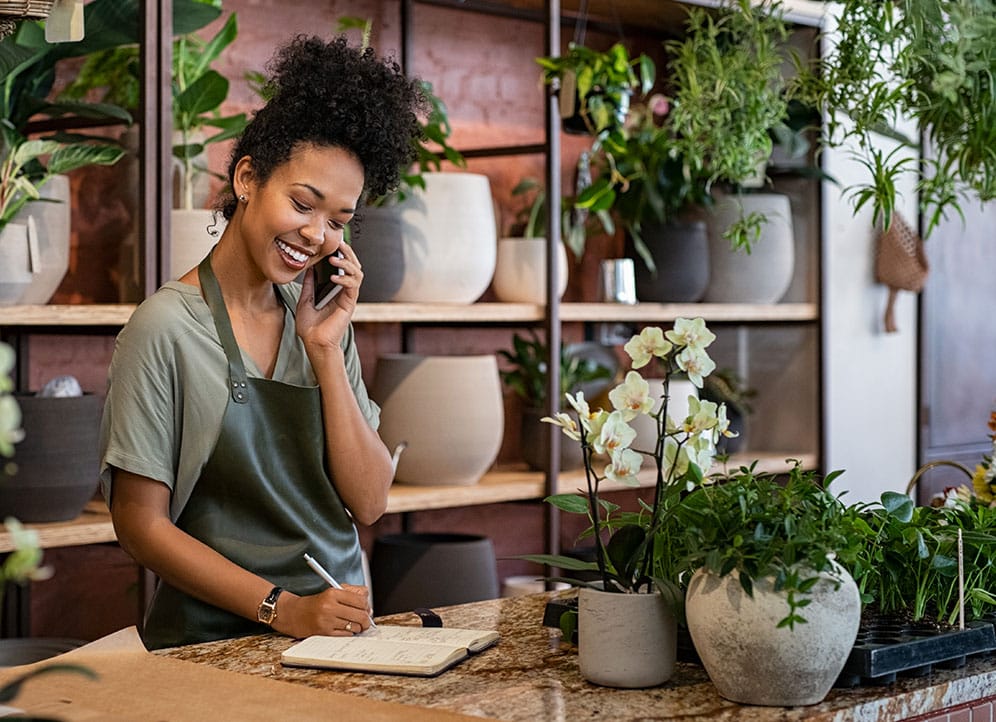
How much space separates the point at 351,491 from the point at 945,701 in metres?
0.98

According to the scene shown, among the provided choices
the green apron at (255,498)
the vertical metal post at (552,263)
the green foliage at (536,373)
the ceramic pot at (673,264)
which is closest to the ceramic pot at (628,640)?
the green apron at (255,498)

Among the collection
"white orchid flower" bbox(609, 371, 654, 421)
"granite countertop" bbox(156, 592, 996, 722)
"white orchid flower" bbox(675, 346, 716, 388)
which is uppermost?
"white orchid flower" bbox(675, 346, 716, 388)

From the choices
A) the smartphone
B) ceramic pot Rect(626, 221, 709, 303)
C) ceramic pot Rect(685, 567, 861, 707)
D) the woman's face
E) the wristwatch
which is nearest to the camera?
ceramic pot Rect(685, 567, 861, 707)

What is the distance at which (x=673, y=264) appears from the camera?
3.89 m

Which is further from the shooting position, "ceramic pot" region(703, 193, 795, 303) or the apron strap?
"ceramic pot" region(703, 193, 795, 303)

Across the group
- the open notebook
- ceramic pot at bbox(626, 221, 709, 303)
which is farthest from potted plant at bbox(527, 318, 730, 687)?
ceramic pot at bbox(626, 221, 709, 303)

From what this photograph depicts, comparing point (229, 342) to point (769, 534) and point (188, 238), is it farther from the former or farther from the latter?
point (769, 534)

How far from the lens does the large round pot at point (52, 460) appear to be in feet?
8.60

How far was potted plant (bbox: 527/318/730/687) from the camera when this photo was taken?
150cm

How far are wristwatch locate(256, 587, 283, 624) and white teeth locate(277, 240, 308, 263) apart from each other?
493mm

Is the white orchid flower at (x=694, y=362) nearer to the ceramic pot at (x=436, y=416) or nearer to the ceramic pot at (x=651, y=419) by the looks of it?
the ceramic pot at (x=436, y=416)

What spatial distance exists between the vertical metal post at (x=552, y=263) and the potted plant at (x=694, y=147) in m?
0.18

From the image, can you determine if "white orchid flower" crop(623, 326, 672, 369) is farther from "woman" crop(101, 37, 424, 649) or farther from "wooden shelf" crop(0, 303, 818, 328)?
"wooden shelf" crop(0, 303, 818, 328)

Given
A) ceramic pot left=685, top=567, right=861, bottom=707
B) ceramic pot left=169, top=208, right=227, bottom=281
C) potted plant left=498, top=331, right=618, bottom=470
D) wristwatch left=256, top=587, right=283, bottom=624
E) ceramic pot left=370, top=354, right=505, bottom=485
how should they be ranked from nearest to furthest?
ceramic pot left=685, top=567, right=861, bottom=707 < wristwatch left=256, top=587, right=283, bottom=624 < ceramic pot left=169, top=208, right=227, bottom=281 < ceramic pot left=370, top=354, right=505, bottom=485 < potted plant left=498, top=331, right=618, bottom=470
